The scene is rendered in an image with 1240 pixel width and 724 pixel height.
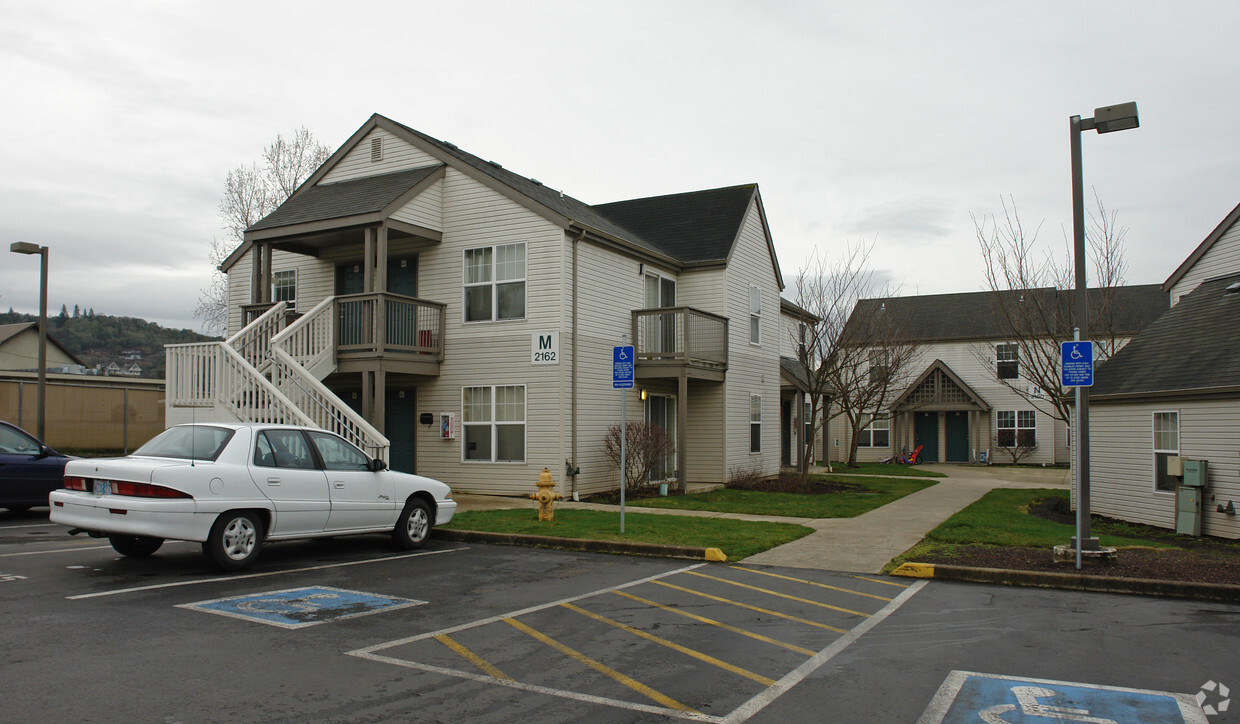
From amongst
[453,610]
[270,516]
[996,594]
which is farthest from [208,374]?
[996,594]

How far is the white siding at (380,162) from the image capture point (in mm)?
20391

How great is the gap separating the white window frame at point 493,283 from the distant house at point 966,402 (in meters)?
23.2

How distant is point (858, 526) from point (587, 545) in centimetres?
509

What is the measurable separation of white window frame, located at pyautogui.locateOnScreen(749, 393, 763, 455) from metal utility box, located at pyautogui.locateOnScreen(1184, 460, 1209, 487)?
436 inches

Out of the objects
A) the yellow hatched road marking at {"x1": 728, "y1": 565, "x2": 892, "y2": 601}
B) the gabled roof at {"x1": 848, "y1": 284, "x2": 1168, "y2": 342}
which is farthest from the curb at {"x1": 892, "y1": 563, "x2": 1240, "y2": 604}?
the gabled roof at {"x1": 848, "y1": 284, "x2": 1168, "y2": 342}

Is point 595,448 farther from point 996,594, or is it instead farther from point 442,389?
point 996,594

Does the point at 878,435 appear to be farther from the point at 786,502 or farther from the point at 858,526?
the point at 858,526

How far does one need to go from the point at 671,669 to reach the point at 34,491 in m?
12.7

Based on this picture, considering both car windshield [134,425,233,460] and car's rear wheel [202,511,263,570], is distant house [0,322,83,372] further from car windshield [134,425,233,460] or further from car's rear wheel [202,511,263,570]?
car's rear wheel [202,511,263,570]

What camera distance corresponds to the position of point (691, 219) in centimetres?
2484

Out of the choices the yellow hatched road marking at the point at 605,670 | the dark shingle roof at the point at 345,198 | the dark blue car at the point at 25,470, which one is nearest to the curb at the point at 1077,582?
the yellow hatched road marking at the point at 605,670

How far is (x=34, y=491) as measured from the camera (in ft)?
46.5

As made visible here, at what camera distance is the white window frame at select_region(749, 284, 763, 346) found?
2477 centimetres

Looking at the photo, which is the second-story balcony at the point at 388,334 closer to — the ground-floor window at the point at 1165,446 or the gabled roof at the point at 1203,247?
the ground-floor window at the point at 1165,446
